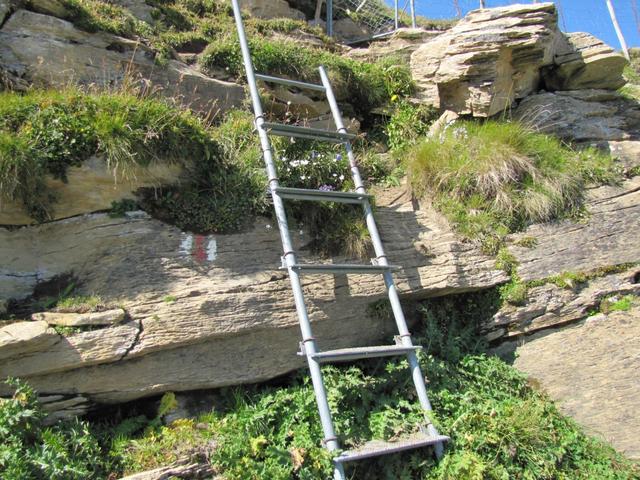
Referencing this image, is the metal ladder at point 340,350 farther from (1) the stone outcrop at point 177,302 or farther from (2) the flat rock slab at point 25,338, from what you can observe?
(2) the flat rock slab at point 25,338

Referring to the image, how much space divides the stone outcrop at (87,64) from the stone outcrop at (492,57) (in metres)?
2.94

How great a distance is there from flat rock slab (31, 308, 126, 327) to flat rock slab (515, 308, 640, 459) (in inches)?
148

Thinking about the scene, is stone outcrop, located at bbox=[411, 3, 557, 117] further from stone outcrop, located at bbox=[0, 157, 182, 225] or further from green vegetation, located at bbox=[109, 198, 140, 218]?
green vegetation, located at bbox=[109, 198, 140, 218]

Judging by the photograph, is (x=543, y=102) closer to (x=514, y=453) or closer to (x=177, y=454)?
(x=514, y=453)

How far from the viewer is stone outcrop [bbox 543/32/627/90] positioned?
7.90 m

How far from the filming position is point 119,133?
16.2 ft

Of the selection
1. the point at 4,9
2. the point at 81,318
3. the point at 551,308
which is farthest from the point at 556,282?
the point at 4,9

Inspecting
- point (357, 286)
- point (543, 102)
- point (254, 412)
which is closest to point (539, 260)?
point (357, 286)

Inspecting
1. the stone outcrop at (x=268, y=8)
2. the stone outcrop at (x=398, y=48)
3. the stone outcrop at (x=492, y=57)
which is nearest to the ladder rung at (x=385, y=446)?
the stone outcrop at (x=492, y=57)

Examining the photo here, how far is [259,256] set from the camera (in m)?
5.16

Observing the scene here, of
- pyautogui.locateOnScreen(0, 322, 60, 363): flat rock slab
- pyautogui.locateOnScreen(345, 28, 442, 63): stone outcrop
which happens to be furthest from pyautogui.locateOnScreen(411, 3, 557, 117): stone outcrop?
pyautogui.locateOnScreen(0, 322, 60, 363): flat rock slab

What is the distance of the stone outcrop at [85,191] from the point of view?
470 centimetres

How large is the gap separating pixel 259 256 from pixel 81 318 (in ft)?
5.46

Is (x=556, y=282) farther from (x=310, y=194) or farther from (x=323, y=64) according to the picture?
(x=323, y=64)
